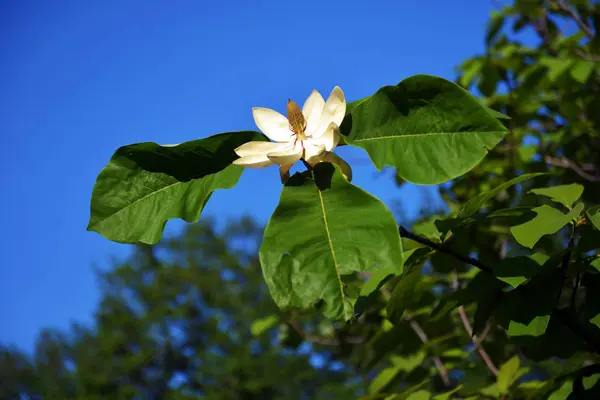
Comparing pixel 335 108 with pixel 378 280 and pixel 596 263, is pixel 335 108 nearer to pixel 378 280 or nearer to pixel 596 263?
pixel 378 280

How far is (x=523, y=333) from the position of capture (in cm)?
118

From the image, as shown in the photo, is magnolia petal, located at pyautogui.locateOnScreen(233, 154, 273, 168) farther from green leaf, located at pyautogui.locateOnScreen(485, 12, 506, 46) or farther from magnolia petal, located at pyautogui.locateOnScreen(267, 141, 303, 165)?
green leaf, located at pyautogui.locateOnScreen(485, 12, 506, 46)

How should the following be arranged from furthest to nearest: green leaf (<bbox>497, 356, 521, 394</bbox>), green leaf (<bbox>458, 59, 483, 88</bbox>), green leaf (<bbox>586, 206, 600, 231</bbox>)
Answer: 1. green leaf (<bbox>458, 59, 483, 88</bbox>)
2. green leaf (<bbox>497, 356, 521, 394</bbox>)
3. green leaf (<bbox>586, 206, 600, 231</bbox>)

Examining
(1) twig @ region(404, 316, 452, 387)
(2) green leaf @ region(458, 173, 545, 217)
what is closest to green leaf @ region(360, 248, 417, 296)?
(2) green leaf @ region(458, 173, 545, 217)

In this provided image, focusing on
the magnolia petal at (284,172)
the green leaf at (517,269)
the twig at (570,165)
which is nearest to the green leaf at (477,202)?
the green leaf at (517,269)

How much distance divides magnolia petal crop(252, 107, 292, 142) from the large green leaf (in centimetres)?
3

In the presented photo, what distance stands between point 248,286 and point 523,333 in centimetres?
2458

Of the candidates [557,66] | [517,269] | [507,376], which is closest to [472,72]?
[557,66]

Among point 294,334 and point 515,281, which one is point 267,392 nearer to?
point 294,334

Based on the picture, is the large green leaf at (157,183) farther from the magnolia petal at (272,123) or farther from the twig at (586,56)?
the twig at (586,56)

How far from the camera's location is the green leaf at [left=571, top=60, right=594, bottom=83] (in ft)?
9.15

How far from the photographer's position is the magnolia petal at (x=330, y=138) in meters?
0.98

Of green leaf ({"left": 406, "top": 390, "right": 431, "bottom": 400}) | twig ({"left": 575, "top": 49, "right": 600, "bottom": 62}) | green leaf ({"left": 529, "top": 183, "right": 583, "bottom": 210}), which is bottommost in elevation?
green leaf ({"left": 406, "top": 390, "right": 431, "bottom": 400})

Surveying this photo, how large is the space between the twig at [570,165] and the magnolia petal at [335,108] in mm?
2103
